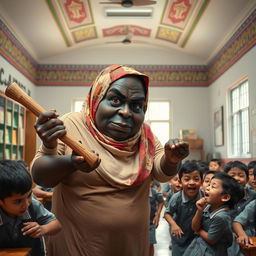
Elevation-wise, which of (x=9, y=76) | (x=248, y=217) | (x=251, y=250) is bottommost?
(x=251, y=250)

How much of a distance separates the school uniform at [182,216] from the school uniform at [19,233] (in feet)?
5.06

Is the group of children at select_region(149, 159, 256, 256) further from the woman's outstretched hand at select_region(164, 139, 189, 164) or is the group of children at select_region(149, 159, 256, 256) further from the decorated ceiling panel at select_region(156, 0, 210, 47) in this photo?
the decorated ceiling panel at select_region(156, 0, 210, 47)

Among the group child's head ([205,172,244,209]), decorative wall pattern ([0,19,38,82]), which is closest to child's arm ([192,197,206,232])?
child's head ([205,172,244,209])

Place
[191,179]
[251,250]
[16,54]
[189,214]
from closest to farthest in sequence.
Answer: [251,250]
[189,214]
[191,179]
[16,54]

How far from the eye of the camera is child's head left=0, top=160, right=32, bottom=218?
1548 millimetres

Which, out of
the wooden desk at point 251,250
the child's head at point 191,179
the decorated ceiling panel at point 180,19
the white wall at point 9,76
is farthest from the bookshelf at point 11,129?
the wooden desk at point 251,250

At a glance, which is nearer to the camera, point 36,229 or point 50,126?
point 50,126

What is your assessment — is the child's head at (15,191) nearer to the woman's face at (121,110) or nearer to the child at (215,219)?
the woman's face at (121,110)

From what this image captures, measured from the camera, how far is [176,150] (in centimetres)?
130

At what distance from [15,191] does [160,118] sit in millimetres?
9211

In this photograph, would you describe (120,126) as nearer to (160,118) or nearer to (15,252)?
(15,252)

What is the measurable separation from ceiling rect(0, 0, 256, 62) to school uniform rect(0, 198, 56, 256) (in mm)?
5278

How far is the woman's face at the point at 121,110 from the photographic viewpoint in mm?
1400

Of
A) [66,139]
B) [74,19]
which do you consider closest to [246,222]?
[66,139]
